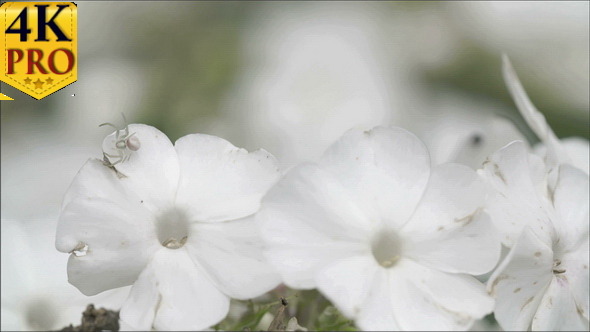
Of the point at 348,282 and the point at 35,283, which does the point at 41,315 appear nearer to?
the point at 35,283

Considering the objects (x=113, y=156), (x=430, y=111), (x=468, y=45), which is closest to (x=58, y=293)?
(x=113, y=156)

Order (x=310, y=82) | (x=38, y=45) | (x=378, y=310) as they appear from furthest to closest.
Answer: (x=310, y=82) < (x=38, y=45) < (x=378, y=310)

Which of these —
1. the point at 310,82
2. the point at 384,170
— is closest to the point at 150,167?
the point at 384,170

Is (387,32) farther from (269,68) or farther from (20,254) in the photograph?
(20,254)

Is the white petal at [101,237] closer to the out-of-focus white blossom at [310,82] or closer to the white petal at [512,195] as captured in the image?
the white petal at [512,195]

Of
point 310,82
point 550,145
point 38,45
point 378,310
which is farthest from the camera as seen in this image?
point 310,82

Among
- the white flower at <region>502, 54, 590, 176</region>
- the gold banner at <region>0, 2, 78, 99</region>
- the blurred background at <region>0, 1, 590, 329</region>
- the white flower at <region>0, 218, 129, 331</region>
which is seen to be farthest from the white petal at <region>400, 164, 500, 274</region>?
the blurred background at <region>0, 1, 590, 329</region>

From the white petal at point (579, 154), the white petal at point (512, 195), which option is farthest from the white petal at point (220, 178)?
the white petal at point (579, 154)
